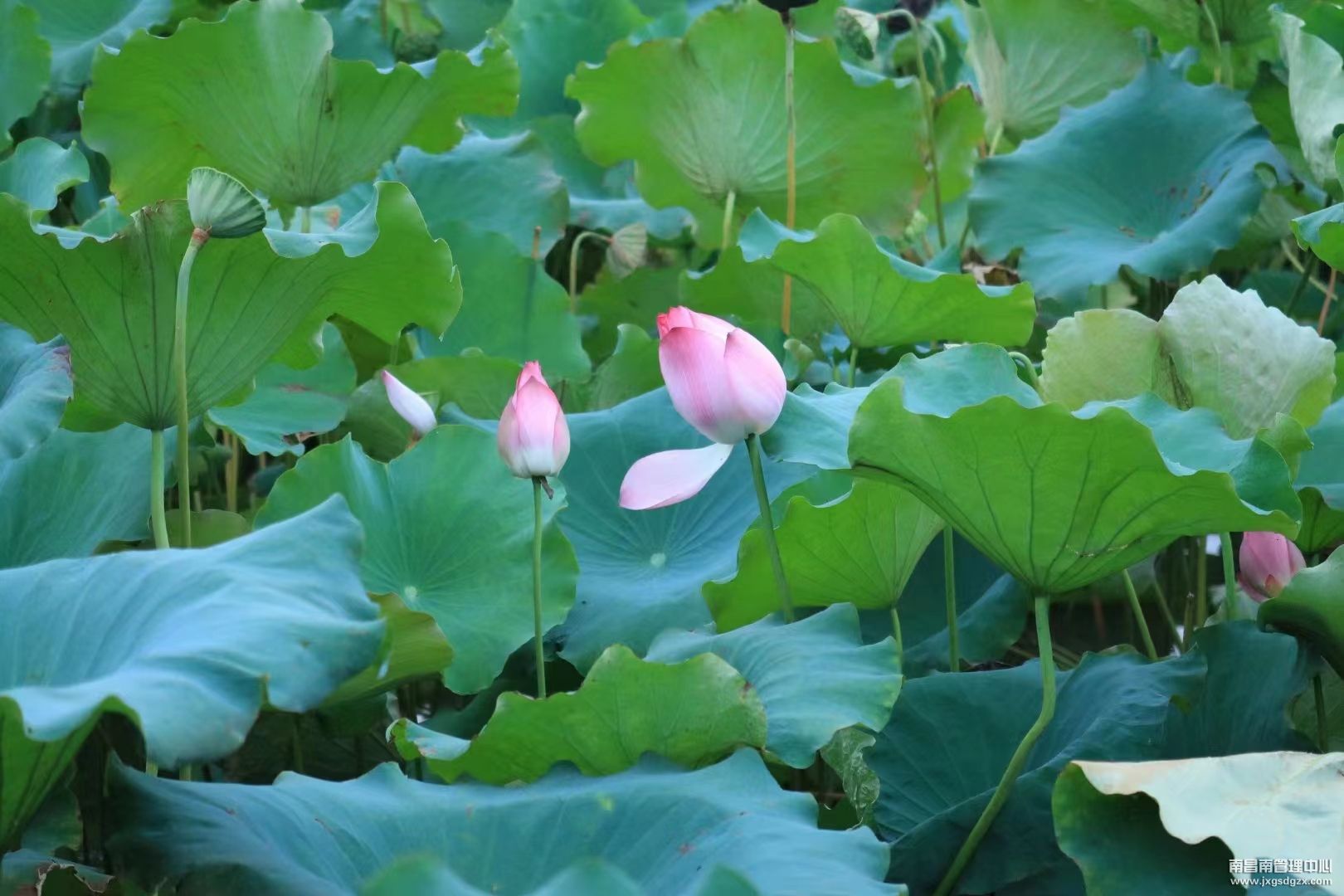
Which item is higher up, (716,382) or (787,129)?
(716,382)

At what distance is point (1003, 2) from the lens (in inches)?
72.4

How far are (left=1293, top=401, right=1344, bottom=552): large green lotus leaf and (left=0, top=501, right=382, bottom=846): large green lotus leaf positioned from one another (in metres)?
0.70

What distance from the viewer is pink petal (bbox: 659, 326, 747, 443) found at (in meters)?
0.92

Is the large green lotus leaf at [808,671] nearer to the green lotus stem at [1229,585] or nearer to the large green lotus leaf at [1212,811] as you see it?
the large green lotus leaf at [1212,811]

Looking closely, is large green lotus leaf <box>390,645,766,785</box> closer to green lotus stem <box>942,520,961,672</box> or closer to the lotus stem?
green lotus stem <box>942,520,961,672</box>

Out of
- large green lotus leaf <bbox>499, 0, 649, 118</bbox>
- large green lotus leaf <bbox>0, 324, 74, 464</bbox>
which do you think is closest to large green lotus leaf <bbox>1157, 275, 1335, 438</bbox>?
large green lotus leaf <bbox>0, 324, 74, 464</bbox>

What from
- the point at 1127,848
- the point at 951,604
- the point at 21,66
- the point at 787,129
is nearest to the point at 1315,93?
the point at 787,129

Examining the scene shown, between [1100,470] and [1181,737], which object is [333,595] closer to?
[1100,470]

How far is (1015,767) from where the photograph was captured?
92cm

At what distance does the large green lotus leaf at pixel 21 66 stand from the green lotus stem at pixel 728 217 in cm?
A: 76

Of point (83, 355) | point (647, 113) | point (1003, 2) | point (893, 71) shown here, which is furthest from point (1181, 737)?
point (893, 71)

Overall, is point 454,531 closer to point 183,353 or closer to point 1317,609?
point 183,353

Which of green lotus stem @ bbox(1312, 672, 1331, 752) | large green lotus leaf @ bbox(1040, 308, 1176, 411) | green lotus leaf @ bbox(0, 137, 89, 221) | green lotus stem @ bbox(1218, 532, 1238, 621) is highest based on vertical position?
green lotus leaf @ bbox(0, 137, 89, 221)

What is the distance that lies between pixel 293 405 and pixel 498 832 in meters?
0.63
